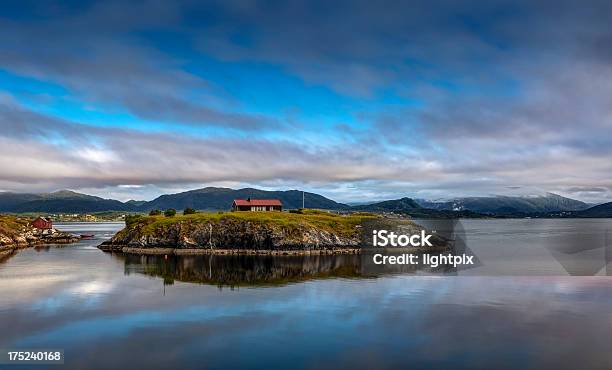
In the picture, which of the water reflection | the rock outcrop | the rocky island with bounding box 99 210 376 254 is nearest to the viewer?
the water reflection

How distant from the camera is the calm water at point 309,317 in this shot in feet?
154

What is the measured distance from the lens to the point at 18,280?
311ft

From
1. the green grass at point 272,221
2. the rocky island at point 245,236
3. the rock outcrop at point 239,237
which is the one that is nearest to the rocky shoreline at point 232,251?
the rocky island at point 245,236

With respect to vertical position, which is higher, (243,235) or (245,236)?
(243,235)

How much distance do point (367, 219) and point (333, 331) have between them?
13279cm

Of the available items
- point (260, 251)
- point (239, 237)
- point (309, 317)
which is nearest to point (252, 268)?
point (260, 251)

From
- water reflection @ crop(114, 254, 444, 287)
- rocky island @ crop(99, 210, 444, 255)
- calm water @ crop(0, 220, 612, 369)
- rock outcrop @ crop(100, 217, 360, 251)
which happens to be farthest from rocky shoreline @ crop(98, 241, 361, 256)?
calm water @ crop(0, 220, 612, 369)

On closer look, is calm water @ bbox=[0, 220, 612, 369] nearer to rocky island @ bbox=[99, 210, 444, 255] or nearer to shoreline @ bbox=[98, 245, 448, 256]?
shoreline @ bbox=[98, 245, 448, 256]

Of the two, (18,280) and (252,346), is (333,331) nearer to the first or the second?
(252,346)

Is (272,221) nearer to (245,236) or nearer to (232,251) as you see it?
(245,236)

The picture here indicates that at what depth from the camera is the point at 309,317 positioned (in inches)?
2510

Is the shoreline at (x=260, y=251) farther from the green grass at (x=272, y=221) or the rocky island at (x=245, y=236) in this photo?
the green grass at (x=272, y=221)

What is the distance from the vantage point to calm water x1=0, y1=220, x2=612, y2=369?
154 ft

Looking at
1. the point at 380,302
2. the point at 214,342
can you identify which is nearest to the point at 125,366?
the point at 214,342
